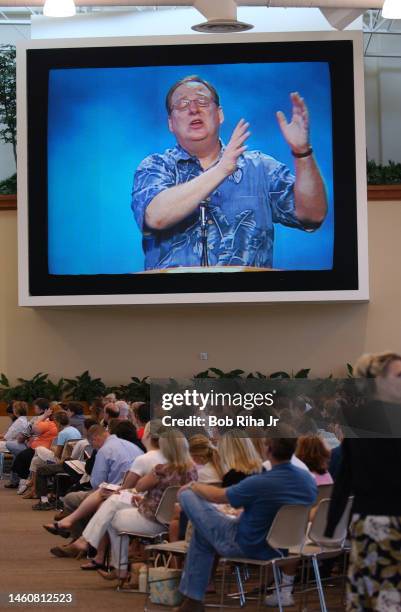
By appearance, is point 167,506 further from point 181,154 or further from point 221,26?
point 221,26

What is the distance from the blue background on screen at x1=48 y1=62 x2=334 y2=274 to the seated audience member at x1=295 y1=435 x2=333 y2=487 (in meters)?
9.74

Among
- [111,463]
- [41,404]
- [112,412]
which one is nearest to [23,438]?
[41,404]

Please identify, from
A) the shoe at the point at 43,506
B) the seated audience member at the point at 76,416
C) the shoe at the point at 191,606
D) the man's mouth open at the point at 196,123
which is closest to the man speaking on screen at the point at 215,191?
the man's mouth open at the point at 196,123

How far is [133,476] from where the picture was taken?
310 inches

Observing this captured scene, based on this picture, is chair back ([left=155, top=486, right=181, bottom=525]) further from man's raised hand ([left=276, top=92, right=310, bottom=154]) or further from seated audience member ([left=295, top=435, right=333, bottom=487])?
man's raised hand ([left=276, top=92, right=310, bottom=154])

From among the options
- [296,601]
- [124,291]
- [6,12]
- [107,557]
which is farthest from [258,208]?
Result: [296,601]

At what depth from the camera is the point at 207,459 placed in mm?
6926

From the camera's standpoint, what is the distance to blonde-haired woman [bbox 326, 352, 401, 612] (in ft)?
14.4

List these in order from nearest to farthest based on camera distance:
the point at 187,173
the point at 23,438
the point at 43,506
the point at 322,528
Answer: the point at 322,528 → the point at 43,506 → the point at 23,438 → the point at 187,173

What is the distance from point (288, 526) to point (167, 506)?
1.48m

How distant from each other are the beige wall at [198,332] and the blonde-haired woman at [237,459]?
11.3 meters

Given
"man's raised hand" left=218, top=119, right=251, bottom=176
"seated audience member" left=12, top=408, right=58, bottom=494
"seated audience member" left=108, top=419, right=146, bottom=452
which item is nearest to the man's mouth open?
"man's raised hand" left=218, top=119, right=251, bottom=176

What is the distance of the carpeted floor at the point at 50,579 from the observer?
273 inches

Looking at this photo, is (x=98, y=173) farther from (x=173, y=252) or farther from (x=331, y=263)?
(x=331, y=263)
